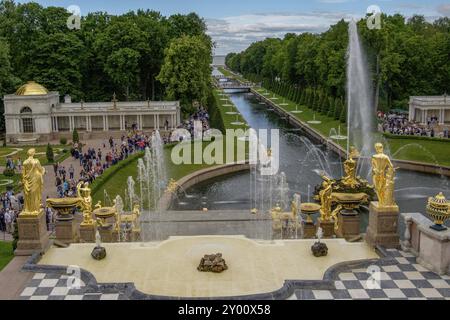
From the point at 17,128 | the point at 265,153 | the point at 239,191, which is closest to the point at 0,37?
the point at 17,128

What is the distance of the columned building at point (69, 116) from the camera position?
59.4 metres

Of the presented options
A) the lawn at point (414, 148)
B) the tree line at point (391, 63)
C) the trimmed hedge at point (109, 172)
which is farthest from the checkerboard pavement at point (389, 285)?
the tree line at point (391, 63)

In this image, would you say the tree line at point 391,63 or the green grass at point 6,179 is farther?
the tree line at point 391,63

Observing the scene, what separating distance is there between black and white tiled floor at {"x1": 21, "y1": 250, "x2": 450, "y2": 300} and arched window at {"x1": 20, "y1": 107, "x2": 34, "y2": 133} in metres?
44.4

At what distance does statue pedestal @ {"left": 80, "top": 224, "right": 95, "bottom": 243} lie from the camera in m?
22.6

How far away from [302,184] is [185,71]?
29.1 meters

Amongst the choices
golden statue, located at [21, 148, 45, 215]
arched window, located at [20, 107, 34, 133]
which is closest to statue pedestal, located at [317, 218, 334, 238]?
golden statue, located at [21, 148, 45, 215]

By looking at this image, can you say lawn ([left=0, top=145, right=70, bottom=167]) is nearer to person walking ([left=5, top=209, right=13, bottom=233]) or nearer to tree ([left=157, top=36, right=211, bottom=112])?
tree ([left=157, top=36, right=211, bottom=112])

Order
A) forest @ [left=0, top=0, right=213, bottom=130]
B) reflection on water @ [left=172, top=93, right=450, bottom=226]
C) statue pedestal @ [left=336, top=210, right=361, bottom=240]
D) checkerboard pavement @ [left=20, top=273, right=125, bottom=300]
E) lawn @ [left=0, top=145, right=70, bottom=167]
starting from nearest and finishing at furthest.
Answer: checkerboard pavement @ [left=20, top=273, right=125, bottom=300] → statue pedestal @ [left=336, top=210, right=361, bottom=240] → reflection on water @ [left=172, top=93, right=450, bottom=226] → lawn @ [left=0, top=145, right=70, bottom=167] → forest @ [left=0, top=0, right=213, bottom=130]

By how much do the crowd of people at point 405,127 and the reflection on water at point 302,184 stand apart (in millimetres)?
8312

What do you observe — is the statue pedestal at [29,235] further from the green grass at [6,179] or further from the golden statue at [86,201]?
the green grass at [6,179]

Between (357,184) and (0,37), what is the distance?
49500 millimetres
